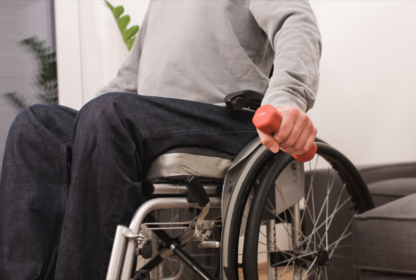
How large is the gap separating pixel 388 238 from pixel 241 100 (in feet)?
1.81

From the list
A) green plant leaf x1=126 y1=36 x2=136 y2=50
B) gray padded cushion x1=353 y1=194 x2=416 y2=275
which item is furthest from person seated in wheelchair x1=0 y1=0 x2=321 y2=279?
green plant leaf x1=126 y1=36 x2=136 y2=50

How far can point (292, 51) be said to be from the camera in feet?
2.11

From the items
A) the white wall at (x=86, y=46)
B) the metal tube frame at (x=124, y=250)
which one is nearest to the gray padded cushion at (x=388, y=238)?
the metal tube frame at (x=124, y=250)

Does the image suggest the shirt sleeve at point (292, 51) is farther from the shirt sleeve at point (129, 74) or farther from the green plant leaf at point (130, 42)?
the green plant leaf at point (130, 42)

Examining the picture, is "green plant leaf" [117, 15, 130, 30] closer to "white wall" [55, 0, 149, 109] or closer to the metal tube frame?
"white wall" [55, 0, 149, 109]

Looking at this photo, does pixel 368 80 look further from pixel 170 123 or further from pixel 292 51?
pixel 170 123

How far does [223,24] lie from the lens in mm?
847

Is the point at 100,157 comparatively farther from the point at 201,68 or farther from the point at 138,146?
the point at 201,68

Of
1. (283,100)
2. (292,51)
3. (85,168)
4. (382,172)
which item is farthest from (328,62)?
(85,168)

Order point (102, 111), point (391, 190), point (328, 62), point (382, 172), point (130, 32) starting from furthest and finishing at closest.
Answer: point (130, 32), point (328, 62), point (382, 172), point (391, 190), point (102, 111)

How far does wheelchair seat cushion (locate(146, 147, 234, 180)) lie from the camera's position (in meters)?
0.60

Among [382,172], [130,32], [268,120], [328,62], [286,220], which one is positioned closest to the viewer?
[268,120]

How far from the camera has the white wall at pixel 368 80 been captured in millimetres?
1303

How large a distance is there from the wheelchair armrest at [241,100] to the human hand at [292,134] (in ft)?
0.65
